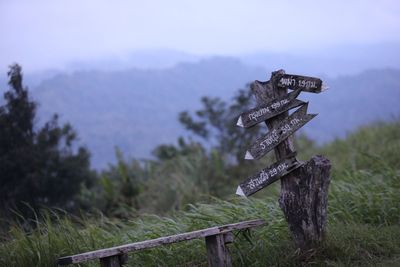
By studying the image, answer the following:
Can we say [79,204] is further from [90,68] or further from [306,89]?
[90,68]

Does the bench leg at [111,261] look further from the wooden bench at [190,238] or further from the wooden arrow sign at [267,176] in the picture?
the wooden arrow sign at [267,176]

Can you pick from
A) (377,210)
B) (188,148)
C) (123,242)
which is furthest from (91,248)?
(188,148)

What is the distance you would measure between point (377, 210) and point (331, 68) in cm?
9489

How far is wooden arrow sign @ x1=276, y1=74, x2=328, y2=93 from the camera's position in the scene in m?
5.58

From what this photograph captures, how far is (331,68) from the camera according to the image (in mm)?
98688

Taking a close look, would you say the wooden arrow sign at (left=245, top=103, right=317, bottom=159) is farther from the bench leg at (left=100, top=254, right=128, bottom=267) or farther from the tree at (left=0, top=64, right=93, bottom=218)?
the tree at (left=0, top=64, right=93, bottom=218)

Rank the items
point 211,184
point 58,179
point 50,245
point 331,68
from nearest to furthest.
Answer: point 50,245
point 58,179
point 211,184
point 331,68

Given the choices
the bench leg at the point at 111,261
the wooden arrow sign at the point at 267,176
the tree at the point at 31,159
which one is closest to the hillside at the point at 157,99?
the tree at the point at 31,159

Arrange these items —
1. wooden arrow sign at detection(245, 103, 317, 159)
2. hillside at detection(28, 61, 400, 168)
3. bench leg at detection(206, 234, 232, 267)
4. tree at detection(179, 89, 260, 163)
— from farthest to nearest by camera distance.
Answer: hillside at detection(28, 61, 400, 168) < tree at detection(179, 89, 260, 163) < wooden arrow sign at detection(245, 103, 317, 159) < bench leg at detection(206, 234, 232, 267)

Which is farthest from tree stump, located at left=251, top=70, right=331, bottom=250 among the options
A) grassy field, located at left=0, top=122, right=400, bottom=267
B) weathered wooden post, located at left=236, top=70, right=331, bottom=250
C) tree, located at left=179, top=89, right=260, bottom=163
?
tree, located at left=179, top=89, right=260, bottom=163

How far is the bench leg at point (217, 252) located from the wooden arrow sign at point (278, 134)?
835 millimetres

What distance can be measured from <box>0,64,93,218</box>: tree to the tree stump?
5.57m

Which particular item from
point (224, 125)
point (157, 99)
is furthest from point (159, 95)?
point (224, 125)

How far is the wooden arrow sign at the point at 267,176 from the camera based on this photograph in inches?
218
